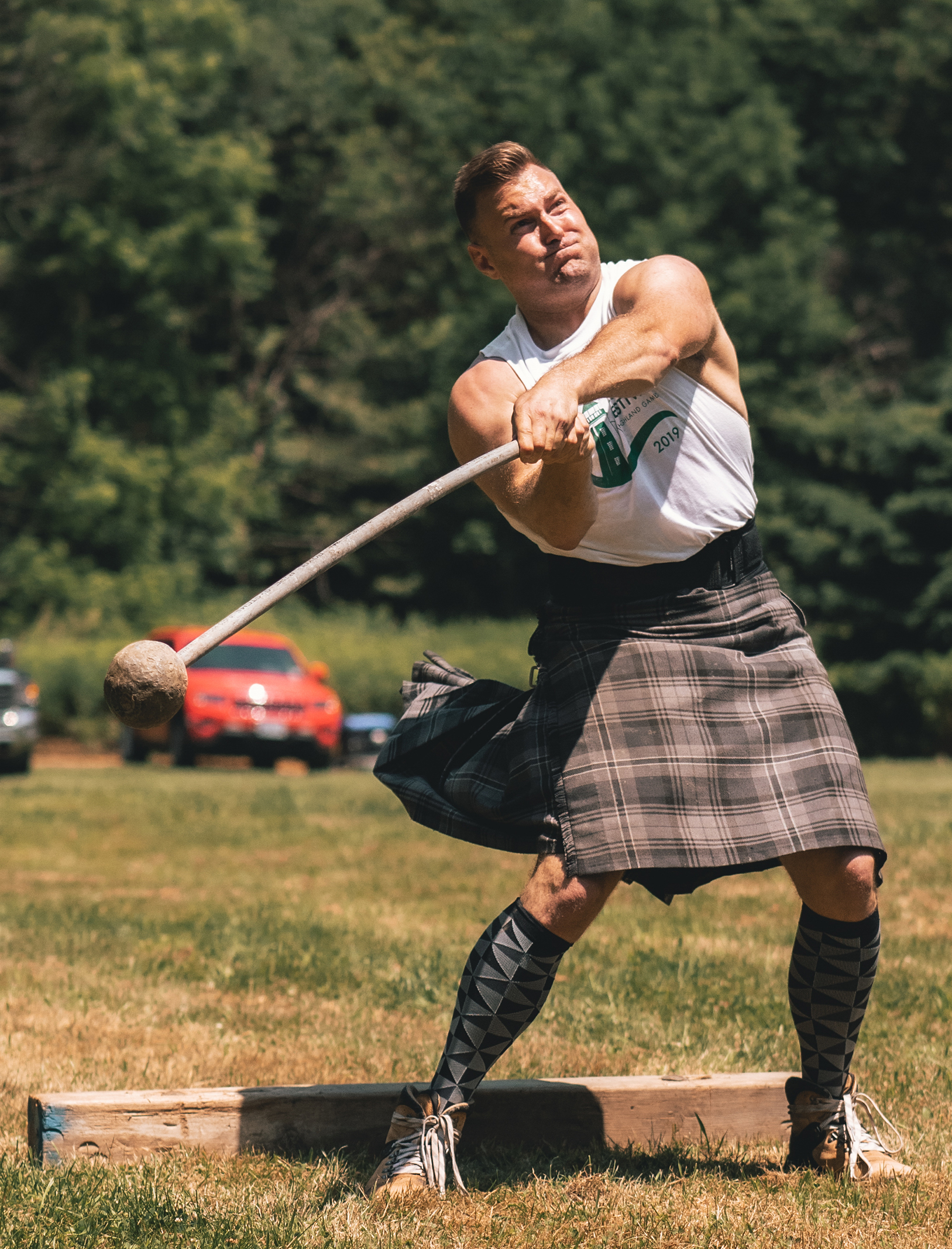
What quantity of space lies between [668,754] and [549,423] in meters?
0.67

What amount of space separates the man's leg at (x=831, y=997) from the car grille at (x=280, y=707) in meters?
12.5

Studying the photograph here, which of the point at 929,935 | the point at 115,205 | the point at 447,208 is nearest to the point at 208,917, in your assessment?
the point at 929,935

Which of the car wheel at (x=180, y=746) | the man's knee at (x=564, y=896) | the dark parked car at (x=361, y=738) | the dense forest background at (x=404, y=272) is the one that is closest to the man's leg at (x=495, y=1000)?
the man's knee at (x=564, y=896)

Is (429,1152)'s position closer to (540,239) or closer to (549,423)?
(549,423)

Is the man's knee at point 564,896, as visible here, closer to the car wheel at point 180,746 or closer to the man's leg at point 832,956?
the man's leg at point 832,956

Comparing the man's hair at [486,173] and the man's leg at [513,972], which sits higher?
the man's hair at [486,173]

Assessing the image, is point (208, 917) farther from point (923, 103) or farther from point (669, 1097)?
point (923, 103)

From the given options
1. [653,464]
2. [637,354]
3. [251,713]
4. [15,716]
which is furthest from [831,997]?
[251,713]

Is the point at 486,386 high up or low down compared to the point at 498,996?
up

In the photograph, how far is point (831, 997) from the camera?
2748mm

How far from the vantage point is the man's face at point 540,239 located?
268 cm

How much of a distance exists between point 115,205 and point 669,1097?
2480 cm

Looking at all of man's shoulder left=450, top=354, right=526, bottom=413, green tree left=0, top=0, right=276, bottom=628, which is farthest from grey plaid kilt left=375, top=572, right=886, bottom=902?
green tree left=0, top=0, right=276, bottom=628

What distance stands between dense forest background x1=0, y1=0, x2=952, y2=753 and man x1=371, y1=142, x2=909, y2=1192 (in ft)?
62.1
